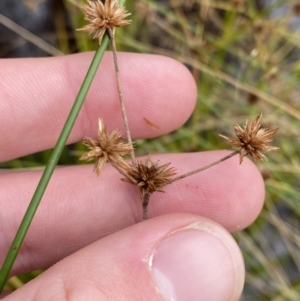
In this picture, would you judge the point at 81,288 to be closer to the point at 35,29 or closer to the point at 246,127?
the point at 246,127

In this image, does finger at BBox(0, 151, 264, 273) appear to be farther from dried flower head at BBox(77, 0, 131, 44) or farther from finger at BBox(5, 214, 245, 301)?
dried flower head at BBox(77, 0, 131, 44)

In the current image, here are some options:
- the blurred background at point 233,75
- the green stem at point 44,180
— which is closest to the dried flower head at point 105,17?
the green stem at point 44,180

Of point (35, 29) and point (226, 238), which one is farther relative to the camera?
point (35, 29)

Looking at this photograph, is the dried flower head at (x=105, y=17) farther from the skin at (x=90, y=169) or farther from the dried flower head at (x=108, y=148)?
the skin at (x=90, y=169)

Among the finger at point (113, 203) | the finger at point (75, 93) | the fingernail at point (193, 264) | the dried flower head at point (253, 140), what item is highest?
the finger at point (75, 93)

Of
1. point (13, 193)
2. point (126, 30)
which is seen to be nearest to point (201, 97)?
point (126, 30)

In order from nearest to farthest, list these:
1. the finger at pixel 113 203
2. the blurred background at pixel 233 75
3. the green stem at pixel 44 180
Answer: the green stem at pixel 44 180, the finger at pixel 113 203, the blurred background at pixel 233 75
